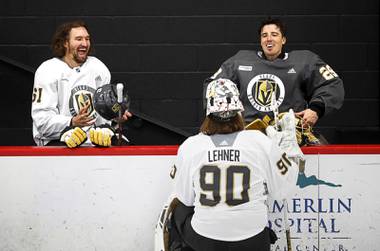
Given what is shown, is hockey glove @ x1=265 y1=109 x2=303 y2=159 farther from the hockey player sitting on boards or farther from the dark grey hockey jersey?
the hockey player sitting on boards

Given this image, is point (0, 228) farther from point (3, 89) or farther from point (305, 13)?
point (305, 13)

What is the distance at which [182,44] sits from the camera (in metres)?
5.46

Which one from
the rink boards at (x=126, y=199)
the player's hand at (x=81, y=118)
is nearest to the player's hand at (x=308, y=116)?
the rink boards at (x=126, y=199)

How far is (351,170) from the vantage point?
3824 millimetres

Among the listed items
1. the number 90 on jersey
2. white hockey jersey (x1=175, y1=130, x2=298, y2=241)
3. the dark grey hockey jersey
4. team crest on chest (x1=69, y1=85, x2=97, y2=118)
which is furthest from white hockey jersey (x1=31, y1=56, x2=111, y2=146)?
the number 90 on jersey

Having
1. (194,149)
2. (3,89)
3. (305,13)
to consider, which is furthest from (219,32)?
(194,149)

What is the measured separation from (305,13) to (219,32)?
0.55 meters

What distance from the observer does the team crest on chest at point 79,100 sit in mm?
4098

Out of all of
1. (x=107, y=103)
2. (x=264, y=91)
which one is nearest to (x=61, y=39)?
(x=107, y=103)

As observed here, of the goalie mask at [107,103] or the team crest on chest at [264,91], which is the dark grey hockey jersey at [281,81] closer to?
the team crest on chest at [264,91]

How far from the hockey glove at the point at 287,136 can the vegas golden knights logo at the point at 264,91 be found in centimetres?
57

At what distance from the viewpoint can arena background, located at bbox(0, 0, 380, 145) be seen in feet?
17.8

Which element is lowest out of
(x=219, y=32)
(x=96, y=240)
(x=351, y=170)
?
(x=96, y=240)

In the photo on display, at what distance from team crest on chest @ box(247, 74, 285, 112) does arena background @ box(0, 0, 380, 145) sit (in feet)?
4.46
